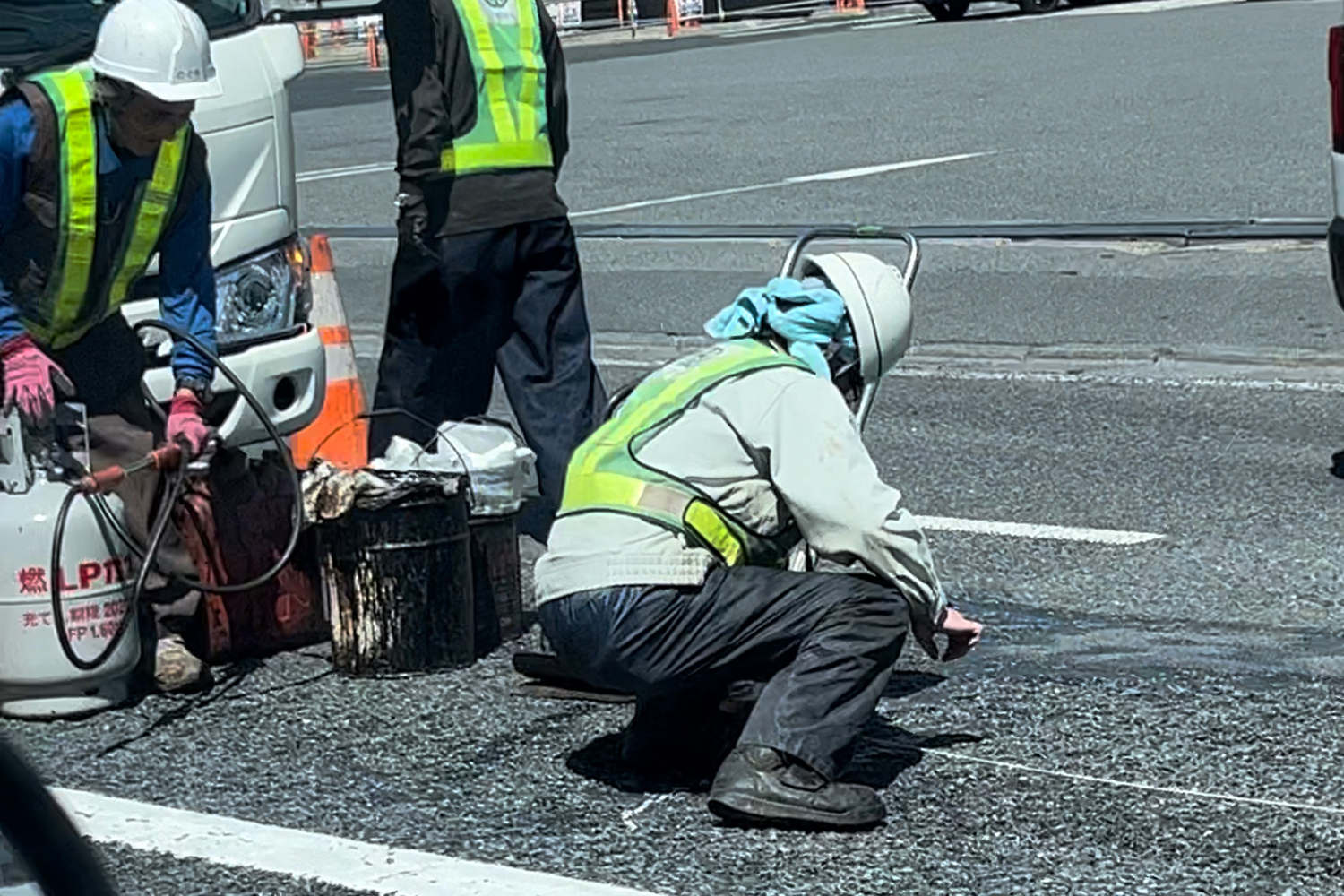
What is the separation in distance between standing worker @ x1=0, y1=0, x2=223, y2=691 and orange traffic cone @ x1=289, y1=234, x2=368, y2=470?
1.73 meters

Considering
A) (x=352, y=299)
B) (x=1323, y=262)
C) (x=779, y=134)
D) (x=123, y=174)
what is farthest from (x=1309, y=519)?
(x=779, y=134)

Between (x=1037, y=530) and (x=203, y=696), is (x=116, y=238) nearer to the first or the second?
(x=203, y=696)

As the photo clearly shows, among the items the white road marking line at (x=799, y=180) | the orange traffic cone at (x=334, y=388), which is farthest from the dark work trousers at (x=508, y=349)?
the white road marking line at (x=799, y=180)

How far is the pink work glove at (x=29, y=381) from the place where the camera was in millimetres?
5246

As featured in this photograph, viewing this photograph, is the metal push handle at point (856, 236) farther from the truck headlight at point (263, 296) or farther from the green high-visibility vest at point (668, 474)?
the truck headlight at point (263, 296)

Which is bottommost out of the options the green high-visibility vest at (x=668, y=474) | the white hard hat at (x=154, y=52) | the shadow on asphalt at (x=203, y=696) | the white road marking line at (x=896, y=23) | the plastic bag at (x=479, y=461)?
the white road marking line at (x=896, y=23)

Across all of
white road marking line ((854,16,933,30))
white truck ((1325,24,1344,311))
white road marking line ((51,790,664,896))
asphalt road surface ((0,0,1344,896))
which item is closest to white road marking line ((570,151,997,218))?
asphalt road surface ((0,0,1344,896))

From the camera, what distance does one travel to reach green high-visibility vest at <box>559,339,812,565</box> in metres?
4.68

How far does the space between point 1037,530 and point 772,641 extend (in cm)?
238

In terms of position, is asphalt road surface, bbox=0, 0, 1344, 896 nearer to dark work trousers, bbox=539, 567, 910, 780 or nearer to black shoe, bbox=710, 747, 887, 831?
black shoe, bbox=710, 747, 887, 831

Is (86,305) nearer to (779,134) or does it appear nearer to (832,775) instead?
(832,775)

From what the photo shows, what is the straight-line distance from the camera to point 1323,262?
36.2ft

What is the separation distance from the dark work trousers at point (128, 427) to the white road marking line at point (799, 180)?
30.2ft

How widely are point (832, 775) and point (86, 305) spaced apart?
2.20 metres
